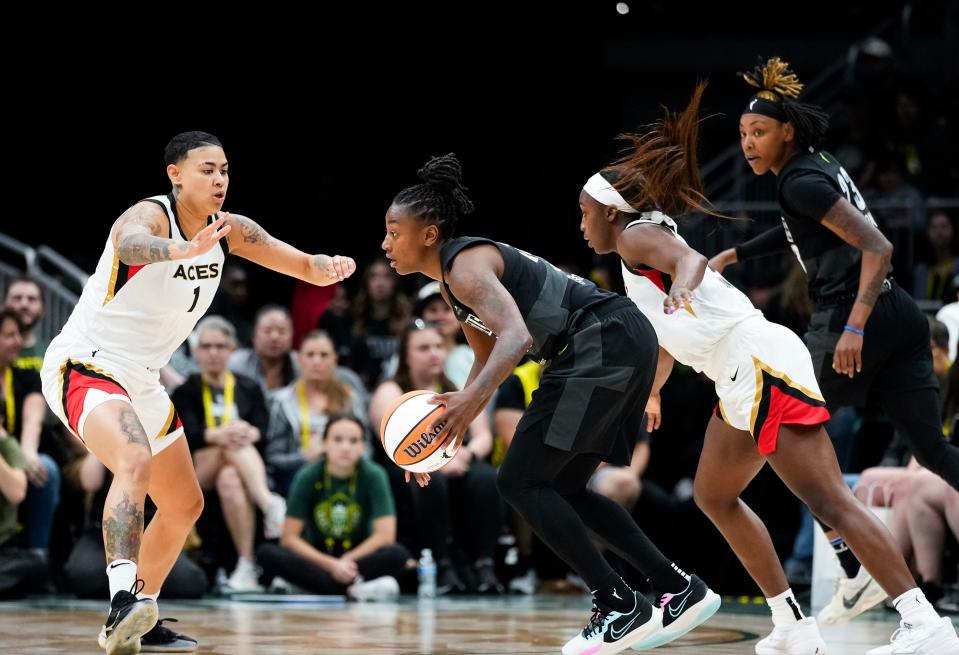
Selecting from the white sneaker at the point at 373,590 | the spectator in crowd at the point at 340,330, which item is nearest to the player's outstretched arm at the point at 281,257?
the white sneaker at the point at 373,590

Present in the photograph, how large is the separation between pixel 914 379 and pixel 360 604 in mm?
3665

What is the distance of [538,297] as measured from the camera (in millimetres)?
4926

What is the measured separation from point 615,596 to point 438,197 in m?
1.56

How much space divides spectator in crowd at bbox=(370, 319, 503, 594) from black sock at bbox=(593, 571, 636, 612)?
374 centimetres

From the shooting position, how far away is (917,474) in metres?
7.52

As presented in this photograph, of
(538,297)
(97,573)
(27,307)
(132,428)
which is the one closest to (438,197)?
(538,297)

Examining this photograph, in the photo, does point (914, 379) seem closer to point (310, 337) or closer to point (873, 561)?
point (873, 561)

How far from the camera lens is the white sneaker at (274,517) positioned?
8633 millimetres

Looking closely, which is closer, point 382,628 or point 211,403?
point 382,628

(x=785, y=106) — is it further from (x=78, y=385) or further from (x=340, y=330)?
(x=340, y=330)

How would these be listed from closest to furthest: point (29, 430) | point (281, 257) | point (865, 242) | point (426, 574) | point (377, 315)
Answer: point (865, 242) → point (281, 257) → point (29, 430) → point (426, 574) → point (377, 315)

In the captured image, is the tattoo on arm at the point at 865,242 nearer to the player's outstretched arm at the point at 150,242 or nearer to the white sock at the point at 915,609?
the white sock at the point at 915,609

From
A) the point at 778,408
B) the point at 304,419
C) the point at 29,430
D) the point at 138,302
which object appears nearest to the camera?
the point at 778,408

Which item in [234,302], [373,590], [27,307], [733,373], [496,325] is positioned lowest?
[373,590]
